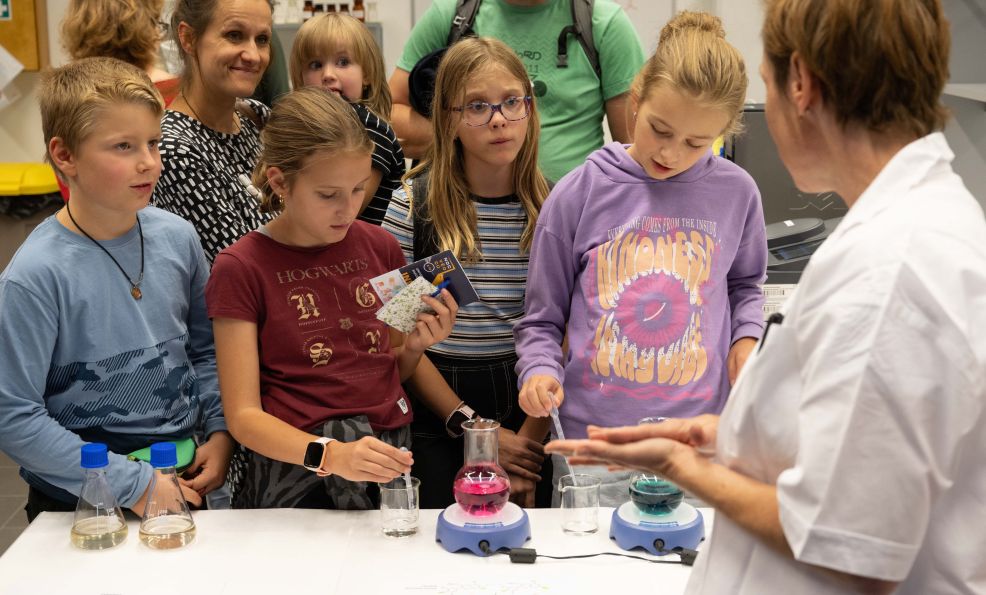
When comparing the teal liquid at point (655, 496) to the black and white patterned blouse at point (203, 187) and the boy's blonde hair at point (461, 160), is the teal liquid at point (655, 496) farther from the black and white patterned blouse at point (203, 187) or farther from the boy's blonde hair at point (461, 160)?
the black and white patterned blouse at point (203, 187)

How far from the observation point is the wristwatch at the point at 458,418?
7.30ft

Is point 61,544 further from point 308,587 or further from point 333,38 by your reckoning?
point 333,38

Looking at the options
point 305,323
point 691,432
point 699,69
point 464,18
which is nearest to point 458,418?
point 305,323

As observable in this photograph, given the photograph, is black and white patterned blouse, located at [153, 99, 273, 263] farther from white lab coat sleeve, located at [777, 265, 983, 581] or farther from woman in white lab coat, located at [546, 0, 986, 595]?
white lab coat sleeve, located at [777, 265, 983, 581]

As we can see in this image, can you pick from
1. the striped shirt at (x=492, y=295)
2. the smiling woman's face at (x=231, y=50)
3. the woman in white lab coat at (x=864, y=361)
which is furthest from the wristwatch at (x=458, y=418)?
the woman in white lab coat at (x=864, y=361)

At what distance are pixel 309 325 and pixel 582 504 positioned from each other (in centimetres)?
65

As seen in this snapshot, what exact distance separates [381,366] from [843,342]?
1.27 meters

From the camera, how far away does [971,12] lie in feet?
10.1

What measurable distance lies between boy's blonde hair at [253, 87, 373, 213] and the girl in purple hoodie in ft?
1.51

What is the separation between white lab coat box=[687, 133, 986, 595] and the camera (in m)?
0.90

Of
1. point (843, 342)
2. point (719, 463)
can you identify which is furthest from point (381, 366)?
point (843, 342)

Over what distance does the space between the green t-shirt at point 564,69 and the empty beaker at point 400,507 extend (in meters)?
1.24

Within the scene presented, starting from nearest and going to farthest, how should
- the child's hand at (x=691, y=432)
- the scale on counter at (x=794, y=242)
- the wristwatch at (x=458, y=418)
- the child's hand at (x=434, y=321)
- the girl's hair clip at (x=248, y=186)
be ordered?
the child's hand at (x=691, y=432), the child's hand at (x=434, y=321), the wristwatch at (x=458, y=418), the girl's hair clip at (x=248, y=186), the scale on counter at (x=794, y=242)

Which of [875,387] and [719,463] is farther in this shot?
[719,463]
